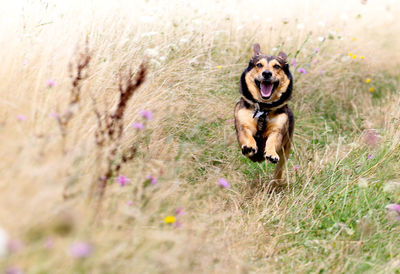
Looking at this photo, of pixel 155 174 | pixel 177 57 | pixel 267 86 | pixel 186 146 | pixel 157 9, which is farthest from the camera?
pixel 157 9

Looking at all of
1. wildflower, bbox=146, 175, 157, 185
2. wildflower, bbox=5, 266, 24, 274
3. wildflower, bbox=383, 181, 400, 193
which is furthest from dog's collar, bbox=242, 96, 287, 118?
wildflower, bbox=5, 266, 24, 274

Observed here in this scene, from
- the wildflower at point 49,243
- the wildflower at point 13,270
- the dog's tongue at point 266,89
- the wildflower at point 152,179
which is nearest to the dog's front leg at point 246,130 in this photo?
the dog's tongue at point 266,89

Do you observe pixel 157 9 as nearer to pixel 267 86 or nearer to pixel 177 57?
pixel 177 57

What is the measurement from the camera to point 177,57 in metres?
4.64

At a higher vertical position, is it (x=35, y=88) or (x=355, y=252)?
(x=35, y=88)

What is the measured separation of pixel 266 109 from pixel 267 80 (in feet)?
0.78

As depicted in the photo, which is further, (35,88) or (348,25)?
(348,25)

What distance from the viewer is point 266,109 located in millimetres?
4074

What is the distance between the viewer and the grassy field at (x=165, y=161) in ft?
6.49

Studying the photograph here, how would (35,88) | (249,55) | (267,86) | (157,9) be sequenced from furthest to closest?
(249,55)
(157,9)
(267,86)
(35,88)

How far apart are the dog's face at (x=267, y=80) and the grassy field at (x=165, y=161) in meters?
0.45

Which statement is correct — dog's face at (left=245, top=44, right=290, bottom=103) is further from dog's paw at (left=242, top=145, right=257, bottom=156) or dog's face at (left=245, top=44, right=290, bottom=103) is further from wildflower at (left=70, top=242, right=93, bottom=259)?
wildflower at (left=70, top=242, right=93, bottom=259)

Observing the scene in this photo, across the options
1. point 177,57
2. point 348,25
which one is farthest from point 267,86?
point 348,25

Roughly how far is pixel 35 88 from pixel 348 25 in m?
6.30
